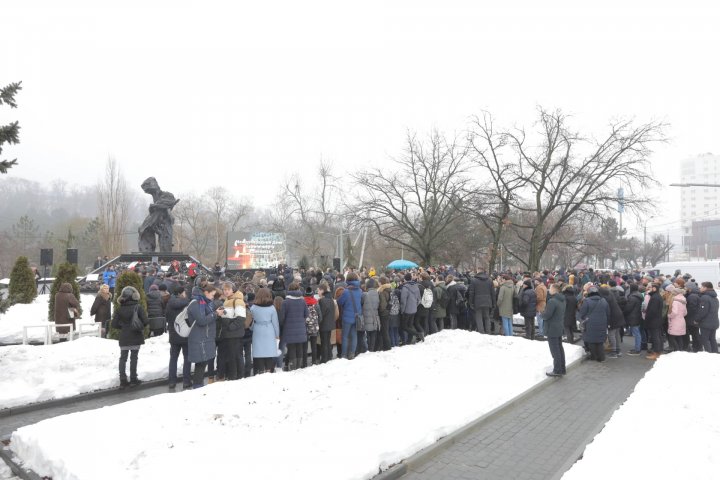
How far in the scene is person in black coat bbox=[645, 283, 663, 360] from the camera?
41.1 ft

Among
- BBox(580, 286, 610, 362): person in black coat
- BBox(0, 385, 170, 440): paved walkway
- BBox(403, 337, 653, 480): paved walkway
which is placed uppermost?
BBox(580, 286, 610, 362): person in black coat

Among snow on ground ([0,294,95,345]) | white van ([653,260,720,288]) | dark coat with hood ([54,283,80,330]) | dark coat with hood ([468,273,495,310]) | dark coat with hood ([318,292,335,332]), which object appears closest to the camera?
dark coat with hood ([318,292,335,332])

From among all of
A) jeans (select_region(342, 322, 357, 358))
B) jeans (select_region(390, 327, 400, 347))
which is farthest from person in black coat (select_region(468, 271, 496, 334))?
jeans (select_region(342, 322, 357, 358))

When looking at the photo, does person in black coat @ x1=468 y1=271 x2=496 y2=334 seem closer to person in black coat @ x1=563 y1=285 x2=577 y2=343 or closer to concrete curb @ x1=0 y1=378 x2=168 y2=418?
person in black coat @ x1=563 y1=285 x2=577 y2=343

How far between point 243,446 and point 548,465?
3488 millimetres

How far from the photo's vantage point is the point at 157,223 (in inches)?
1282

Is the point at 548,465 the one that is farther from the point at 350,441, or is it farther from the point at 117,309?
the point at 117,309

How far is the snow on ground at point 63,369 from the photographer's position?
869cm

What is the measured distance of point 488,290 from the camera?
14.7 m

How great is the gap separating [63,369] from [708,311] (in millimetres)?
14039

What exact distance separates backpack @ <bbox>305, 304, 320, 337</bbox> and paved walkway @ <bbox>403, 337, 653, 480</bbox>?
411cm

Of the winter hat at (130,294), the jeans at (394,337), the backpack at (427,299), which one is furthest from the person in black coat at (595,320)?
the winter hat at (130,294)

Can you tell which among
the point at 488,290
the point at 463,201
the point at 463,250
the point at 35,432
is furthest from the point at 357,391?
the point at 463,250

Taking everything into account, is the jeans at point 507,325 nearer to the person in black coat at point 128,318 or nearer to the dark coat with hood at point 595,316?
the dark coat with hood at point 595,316
